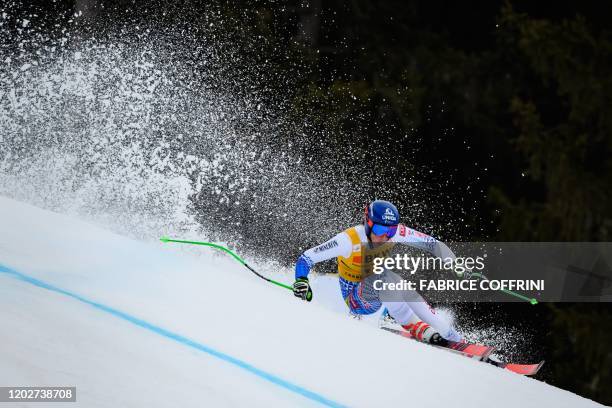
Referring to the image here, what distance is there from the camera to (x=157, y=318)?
3912 millimetres

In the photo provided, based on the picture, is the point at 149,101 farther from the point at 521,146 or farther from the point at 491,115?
the point at 491,115

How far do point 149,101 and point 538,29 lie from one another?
610 centimetres

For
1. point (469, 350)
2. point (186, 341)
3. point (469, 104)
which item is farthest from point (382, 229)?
point (469, 104)

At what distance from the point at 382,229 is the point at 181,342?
229cm

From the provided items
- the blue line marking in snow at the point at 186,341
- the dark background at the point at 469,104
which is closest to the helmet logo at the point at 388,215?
the blue line marking in snow at the point at 186,341

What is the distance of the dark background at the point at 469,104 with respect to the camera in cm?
1286

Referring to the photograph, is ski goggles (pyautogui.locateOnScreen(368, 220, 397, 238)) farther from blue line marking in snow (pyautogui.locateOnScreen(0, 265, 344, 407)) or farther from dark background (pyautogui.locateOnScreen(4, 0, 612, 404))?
dark background (pyautogui.locateOnScreen(4, 0, 612, 404))

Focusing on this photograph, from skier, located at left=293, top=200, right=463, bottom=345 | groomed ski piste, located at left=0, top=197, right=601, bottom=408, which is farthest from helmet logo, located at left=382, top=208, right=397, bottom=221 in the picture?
groomed ski piste, located at left=0, top=197, right=601, bottom=408

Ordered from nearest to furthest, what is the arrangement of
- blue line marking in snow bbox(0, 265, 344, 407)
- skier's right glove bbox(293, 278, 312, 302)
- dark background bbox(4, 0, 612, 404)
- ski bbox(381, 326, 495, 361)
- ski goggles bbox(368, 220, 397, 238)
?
blue line marking in snow bbox(0, 265, 344, 407), skier's right glove bbox(293, 278, 312, 302), ski bbox(381, 326, 495, 361), ski goggles bbox(368, 220, 397, 238), dark background bbox(4, 0, 612, 404)

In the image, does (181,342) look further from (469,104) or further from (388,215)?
(469,104)

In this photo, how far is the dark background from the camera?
506 inches

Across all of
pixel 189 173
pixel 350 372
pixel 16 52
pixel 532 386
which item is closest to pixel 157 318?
pixel 350 372

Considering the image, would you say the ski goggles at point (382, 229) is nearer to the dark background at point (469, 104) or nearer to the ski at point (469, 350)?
the ski at point (469, 350)

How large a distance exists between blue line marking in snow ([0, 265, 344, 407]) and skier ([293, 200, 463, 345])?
1898 mm
